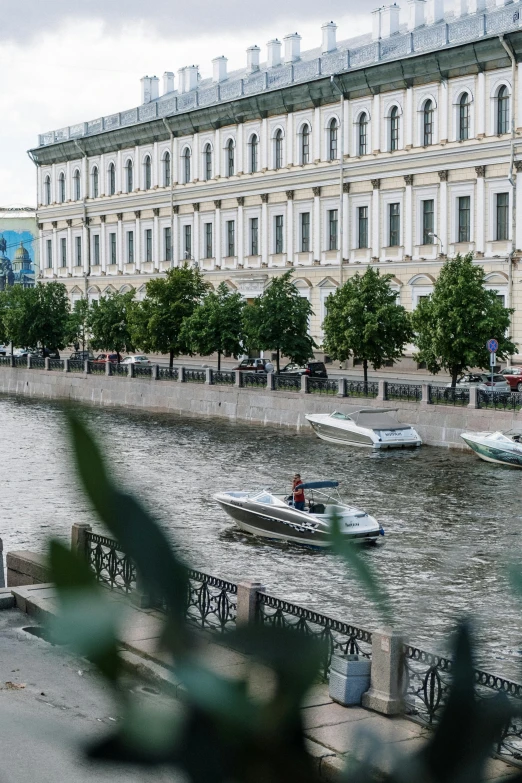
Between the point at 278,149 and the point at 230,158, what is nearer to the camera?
the point at 278,149

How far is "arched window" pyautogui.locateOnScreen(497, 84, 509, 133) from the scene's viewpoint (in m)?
39.4

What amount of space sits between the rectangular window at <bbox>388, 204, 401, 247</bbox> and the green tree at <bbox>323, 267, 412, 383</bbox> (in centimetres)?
837

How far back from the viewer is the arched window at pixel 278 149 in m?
49.3

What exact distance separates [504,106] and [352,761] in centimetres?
4041

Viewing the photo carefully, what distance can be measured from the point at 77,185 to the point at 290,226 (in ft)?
→ 59.3

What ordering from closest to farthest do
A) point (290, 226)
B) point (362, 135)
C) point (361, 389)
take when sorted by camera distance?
point (361, 389) → point (362, 135) → point (290, 226)

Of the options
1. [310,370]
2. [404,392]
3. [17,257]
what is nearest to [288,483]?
→ [404,392]

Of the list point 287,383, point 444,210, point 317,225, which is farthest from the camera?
point 317,225

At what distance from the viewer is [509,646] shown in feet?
3.77

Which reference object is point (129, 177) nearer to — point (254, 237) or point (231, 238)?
point (231, 238)

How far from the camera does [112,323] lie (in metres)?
48.9

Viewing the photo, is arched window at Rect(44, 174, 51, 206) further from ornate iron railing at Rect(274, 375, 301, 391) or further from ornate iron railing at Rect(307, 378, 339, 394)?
ornate iron railing at Rect(307, 378, 339, 394)

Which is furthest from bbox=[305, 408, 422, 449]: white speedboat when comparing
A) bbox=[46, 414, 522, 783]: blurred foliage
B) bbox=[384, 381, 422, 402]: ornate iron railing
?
bbox=[46, 414, 522, 783]: blurred foliage

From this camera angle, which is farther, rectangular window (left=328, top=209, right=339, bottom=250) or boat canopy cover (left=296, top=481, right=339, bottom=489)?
rectangular window (left=328, top=209, right=339, bottom=250)
